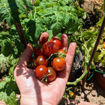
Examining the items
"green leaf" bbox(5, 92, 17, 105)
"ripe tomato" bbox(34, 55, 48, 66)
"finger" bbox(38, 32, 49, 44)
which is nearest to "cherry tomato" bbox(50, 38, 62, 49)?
"finger" bbox(38, 32, 49, 44)

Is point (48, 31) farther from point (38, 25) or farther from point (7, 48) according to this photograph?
point (7, 48)

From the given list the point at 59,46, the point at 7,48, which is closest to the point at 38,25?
the point at 7,48

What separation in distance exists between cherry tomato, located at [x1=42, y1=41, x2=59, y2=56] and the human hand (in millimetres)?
93

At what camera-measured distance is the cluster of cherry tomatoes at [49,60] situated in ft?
5.50

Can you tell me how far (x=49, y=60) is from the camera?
1.94 metres

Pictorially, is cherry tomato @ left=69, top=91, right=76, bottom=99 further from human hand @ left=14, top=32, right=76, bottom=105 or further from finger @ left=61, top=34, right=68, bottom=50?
finger @ left=61, top=34, right=68, bottom=50

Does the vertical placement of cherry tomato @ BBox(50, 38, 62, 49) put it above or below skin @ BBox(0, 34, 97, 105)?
above

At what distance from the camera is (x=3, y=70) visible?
2803 mm

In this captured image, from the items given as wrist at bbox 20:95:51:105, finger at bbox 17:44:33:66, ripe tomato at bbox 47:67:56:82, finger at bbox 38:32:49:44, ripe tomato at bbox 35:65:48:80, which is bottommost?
wrist at bbox 20:95:51:105

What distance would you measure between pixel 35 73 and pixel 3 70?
4.38ft

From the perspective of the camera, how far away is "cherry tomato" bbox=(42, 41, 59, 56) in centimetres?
181

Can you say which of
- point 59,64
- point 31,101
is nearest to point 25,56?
point 59,64

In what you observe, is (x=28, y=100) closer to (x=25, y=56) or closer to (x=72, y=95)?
(x=25, y=56)

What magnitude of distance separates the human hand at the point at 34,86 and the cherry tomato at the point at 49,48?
0.09 metres
